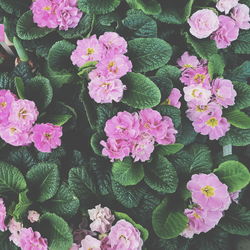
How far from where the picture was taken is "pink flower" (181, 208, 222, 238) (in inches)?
49.8

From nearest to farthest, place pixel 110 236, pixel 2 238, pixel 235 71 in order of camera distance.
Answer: pixel 110 236, pixel 2 238, pixel 235 71

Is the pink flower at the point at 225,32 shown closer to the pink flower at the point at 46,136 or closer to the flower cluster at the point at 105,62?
→ the flower cluster at the point at 105,62

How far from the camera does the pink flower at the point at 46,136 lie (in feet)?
4.11

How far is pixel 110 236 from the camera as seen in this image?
1176 millimetres

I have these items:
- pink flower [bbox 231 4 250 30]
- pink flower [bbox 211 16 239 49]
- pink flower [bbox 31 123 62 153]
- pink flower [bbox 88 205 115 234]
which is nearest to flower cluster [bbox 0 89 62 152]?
pink flower [bbox 31 123 62 153]

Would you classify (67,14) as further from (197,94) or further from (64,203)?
(64,203)

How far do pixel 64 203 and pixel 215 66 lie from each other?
2.33ft

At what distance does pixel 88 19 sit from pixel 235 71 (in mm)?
600

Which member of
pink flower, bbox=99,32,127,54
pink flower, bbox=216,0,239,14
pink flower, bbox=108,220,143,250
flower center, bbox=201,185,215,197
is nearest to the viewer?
pink flower, bbox=108,220,143,250

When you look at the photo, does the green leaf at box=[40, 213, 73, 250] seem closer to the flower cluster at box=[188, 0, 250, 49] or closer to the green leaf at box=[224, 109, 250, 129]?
the green leaf at box=[224, 109, 250, 129]

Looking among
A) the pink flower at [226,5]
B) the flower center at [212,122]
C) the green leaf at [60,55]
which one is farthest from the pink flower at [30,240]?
the pink flower at [226,5]

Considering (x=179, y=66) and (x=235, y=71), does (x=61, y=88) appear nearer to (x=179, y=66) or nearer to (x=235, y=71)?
(x=179, y=66)

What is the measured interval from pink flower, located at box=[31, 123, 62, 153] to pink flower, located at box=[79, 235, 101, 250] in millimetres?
308

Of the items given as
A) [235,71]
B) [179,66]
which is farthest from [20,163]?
[235,71]
